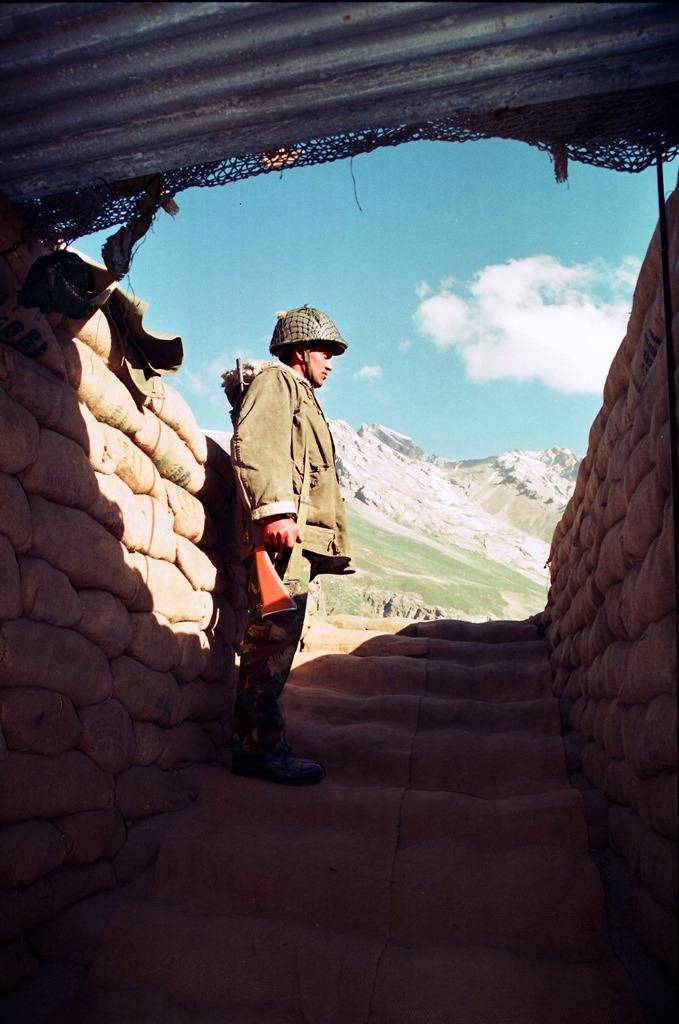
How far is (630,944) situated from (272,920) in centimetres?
80

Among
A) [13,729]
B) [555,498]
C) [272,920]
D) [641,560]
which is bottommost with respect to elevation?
[272,920]

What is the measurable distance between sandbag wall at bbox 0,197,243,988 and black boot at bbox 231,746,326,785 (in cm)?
18

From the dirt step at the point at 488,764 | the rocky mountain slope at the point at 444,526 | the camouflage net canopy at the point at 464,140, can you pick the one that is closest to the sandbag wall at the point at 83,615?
the camouflage net canopy at the point at 464,140

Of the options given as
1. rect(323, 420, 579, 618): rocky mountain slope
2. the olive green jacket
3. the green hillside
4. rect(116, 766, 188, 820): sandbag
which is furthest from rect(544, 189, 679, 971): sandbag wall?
rect(323, 420, 579, 618): rocky mountain slope

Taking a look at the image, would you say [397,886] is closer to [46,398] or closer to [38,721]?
[38,721]

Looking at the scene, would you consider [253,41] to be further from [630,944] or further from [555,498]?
[555,498]

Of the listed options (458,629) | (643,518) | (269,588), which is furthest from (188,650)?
(458,629)

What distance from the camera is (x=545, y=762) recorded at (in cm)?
229

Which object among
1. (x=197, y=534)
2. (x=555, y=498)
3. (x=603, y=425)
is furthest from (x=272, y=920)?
(x=555, y=498)

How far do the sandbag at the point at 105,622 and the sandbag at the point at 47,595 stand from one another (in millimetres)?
37

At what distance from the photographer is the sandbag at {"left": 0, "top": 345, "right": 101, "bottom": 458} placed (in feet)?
5.27

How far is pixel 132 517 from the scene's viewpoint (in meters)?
2.02

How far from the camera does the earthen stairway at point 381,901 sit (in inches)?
56.4

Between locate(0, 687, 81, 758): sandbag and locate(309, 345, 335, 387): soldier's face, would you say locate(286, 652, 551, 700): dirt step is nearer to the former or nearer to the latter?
locate(309, 345, 335, 387): soldier's face
